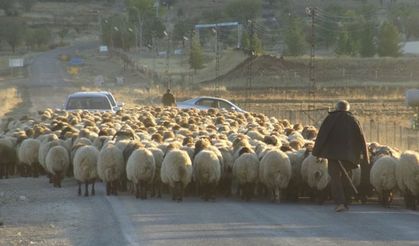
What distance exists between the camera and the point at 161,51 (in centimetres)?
13188

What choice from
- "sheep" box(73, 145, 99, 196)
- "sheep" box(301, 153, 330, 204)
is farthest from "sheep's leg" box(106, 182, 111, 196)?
"sheep" box(301, 153, 330, 204)

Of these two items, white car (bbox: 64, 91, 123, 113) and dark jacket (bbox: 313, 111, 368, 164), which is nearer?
dark jacket (bbox: 313, 111, 368, 164)

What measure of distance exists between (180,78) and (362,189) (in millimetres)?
71428

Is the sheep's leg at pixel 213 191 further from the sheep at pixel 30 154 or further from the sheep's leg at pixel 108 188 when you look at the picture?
Answer: the sheep at pixel 30 154

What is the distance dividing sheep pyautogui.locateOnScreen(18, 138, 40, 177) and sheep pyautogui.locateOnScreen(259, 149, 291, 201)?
711 centimetres

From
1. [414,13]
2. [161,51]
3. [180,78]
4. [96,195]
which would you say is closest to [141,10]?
[161,51]

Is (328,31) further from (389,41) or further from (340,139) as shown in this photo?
(340,139)

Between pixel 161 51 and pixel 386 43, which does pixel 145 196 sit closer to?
pixel 386 43

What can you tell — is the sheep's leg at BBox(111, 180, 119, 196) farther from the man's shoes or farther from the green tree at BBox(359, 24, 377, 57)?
the green tree at BBox(359, 24, 377, 57)

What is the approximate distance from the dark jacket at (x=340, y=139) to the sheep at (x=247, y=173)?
224cm

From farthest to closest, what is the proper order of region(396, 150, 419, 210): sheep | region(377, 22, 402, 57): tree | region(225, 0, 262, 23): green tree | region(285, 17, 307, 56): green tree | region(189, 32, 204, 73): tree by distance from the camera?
region(225, 0, 262, 23): green tree, region(285, 17, 307, 56): green tree, region(377, 22, 402, 57): tree, region(189, 32, 204, 73): tree, region(396, 150, 419, 210): sheep

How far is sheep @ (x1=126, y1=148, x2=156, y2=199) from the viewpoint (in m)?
18.0

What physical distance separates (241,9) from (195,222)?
437ft

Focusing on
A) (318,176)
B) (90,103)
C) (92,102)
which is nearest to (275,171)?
(318,176)
